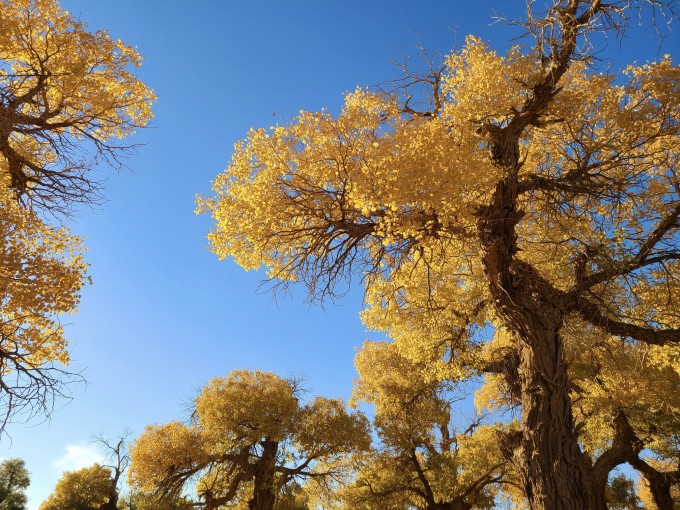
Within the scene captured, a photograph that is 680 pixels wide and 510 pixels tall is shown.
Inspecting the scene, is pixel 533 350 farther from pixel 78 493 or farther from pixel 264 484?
pixel 78 493

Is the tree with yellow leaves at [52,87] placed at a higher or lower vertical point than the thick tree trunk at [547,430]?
higher

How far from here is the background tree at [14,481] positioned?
2828 cm

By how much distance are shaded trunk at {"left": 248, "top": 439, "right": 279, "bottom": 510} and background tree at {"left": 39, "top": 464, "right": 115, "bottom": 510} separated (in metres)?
16.0

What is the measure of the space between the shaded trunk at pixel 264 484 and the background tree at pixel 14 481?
22.4 m

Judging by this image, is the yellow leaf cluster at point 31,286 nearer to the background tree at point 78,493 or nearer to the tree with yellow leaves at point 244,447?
the tree with yellow leaves at point 244,447

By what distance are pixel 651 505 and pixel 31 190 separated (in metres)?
27.7

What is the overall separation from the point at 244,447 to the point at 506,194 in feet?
41.2

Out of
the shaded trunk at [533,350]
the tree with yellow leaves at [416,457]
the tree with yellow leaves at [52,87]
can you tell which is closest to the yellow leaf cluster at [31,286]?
the tree with yellow leaves at [52,87]

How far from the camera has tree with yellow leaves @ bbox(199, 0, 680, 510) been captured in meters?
6.10

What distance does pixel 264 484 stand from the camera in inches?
590

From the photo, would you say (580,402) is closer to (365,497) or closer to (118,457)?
(365,497)

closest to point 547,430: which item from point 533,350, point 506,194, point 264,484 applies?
point 533,350

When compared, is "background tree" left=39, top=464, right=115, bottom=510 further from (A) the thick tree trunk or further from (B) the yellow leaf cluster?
(A) the thick tree trunk

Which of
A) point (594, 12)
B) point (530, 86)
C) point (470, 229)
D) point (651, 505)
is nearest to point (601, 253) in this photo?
point (470, 229)
